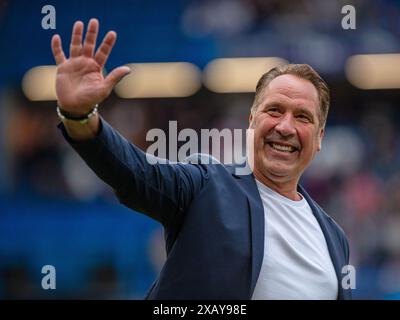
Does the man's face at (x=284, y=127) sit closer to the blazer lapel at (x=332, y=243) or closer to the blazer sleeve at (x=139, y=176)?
the blazer lapel at (x=332, y=243)

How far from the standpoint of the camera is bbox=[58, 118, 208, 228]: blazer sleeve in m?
1.68

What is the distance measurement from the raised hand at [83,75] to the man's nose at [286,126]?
0.60 metres

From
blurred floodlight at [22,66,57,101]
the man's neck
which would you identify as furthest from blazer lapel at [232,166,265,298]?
blurred floodlight at [22,66,57,101]

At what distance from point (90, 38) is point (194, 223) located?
53 centimetres

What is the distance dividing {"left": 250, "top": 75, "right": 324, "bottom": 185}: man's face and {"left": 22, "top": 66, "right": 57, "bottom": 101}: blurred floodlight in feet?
18.2

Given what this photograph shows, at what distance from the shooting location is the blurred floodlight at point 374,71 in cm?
720

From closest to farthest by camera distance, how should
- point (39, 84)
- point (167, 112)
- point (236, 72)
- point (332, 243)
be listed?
point (332, 243), point (236, 72), point (167, 112), point (39, 84)

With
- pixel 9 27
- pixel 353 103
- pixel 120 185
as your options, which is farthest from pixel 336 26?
pixel 120 185

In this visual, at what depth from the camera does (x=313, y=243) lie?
2.01 meters

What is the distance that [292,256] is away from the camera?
1.91 m

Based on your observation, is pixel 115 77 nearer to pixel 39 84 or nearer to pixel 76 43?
pixel 76 43

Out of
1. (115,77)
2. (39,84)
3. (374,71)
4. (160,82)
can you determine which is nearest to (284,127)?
(115,77)

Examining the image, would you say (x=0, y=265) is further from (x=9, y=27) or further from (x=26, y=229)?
(x=9, y=27)

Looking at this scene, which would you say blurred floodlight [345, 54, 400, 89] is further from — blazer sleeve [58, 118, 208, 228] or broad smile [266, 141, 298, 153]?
blazer sleeve [58, 118, 208, 228]
